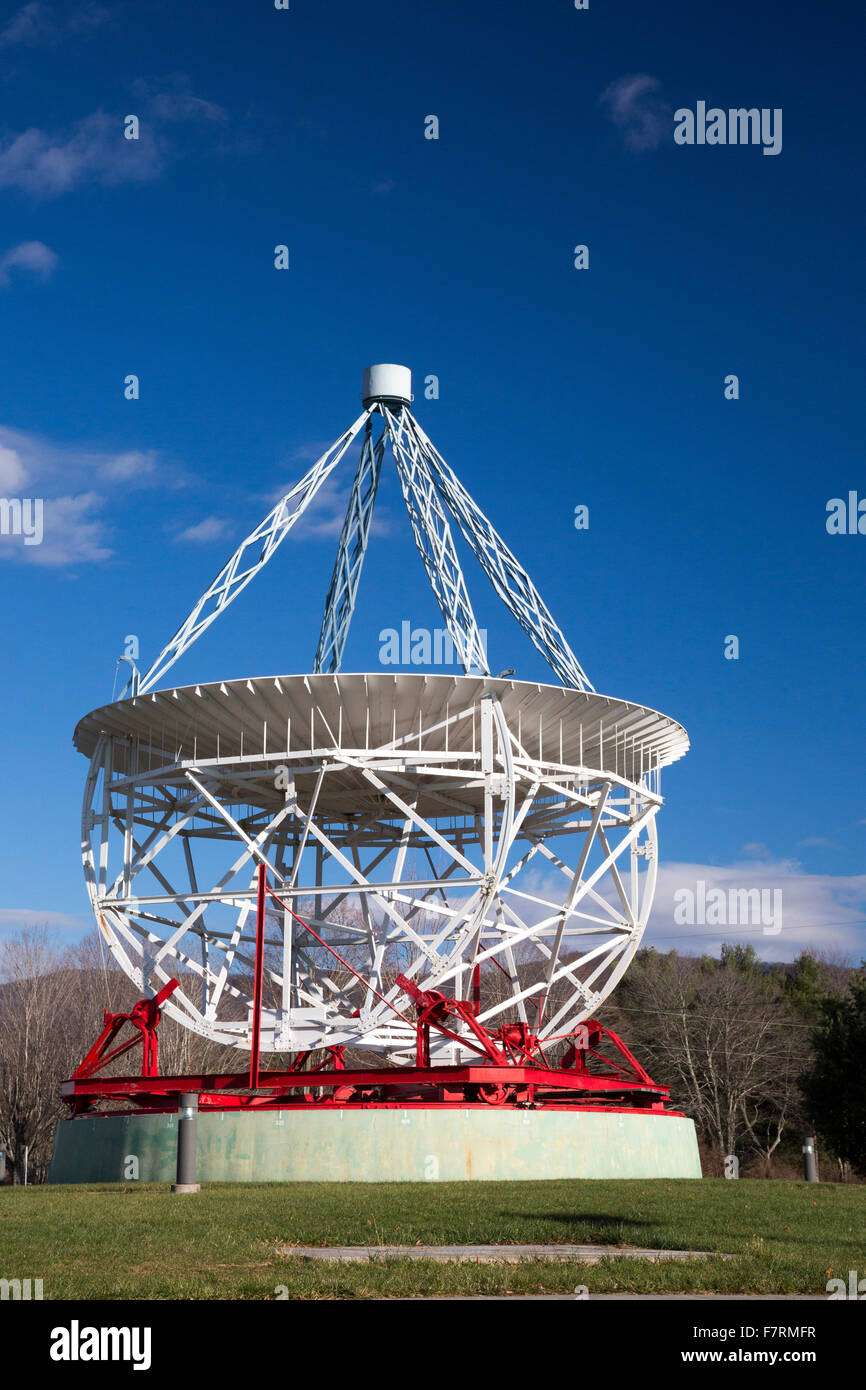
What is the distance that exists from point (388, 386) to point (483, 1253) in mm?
28482

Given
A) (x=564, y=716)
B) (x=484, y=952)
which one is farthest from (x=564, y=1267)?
(x=564, y=716)

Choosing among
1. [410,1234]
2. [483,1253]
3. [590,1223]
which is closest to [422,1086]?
[590,1223]

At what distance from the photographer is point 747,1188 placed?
67.5 feet

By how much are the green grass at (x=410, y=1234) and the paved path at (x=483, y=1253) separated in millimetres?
272

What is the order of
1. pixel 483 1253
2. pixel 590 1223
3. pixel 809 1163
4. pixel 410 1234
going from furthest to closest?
pixel 809 1163
pixel 590 1223
pixel 410 1234
pixel 483 1253

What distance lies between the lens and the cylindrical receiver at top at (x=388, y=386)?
118 ft

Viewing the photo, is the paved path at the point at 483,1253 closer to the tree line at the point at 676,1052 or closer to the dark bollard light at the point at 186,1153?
the dark bollard light at the point at 186,1153

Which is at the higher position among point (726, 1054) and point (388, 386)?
point (388, 386)

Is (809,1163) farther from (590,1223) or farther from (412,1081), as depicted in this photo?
(590,1223)

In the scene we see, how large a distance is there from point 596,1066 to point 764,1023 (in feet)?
25.3

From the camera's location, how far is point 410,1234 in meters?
11.9

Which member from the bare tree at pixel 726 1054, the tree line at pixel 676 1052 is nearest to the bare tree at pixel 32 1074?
the tree line at pixel 676 1052

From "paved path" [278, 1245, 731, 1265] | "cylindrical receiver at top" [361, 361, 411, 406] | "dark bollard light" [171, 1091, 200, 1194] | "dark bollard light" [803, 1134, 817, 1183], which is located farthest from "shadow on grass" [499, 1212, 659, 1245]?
"cylindrical receiver at top" [361, 361, 411, 406]
